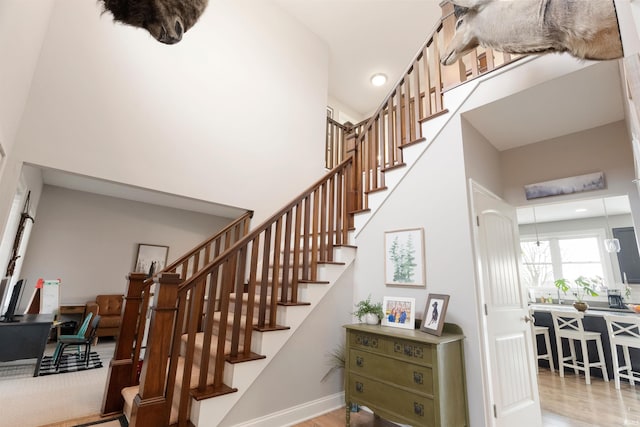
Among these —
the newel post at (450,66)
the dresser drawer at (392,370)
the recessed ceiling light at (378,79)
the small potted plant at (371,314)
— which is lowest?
the dresser drawer at (392,370)

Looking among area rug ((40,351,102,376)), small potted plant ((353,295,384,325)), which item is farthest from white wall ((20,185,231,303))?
small potted plant ((353,295,384,325))

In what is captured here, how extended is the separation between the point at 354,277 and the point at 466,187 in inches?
58.5

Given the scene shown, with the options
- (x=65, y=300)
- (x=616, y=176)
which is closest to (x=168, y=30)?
(x=616, y=176)

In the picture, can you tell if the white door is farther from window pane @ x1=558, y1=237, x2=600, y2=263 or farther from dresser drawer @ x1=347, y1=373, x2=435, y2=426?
window pane @ x1=558, y1=237, x2=600, y2=263

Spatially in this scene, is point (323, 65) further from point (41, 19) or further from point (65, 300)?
point (65, 300)

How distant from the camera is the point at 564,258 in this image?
6836 millimetres

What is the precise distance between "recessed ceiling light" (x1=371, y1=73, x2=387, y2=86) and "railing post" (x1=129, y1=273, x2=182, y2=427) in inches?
224

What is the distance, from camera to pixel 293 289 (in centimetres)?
273

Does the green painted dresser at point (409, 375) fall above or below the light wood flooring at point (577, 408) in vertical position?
above

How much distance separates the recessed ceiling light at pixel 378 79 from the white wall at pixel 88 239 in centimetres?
531

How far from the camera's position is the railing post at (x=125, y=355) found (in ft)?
8.25

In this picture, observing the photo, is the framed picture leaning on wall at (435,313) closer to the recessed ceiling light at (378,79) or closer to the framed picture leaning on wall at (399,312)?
the framed picture leaning on wall at (399,312)

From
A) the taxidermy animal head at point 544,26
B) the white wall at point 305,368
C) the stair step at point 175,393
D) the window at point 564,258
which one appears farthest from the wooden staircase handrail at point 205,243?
the window at point 564,258

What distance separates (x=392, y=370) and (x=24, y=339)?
432 centimetres
